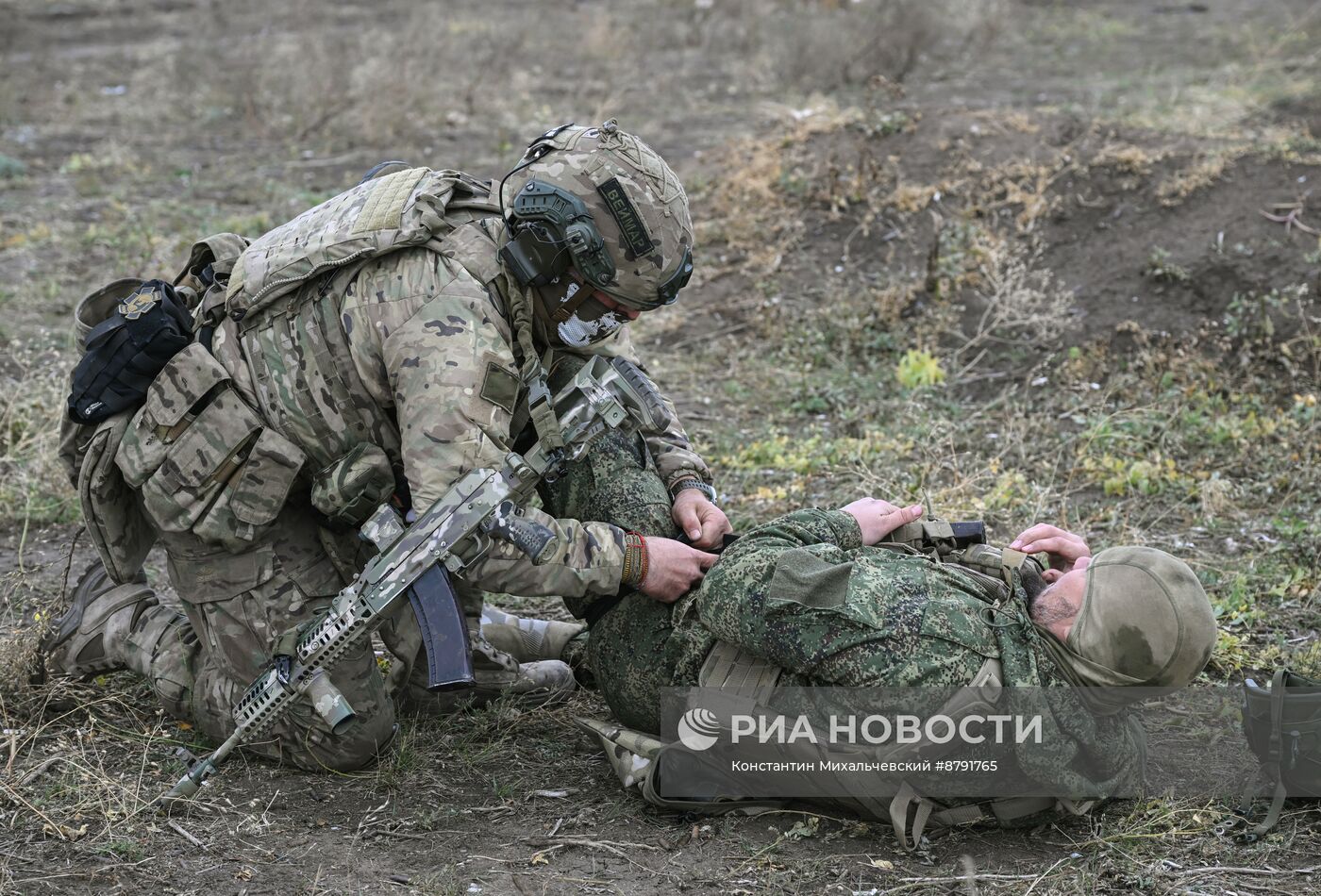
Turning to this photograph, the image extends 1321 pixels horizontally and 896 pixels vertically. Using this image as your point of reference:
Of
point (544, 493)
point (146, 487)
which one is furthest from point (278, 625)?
point (544, 493)

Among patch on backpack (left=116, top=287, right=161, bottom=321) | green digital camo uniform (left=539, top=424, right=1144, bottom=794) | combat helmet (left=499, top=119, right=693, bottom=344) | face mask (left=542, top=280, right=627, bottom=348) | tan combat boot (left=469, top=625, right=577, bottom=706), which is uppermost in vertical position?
combat helmet (left=499, top=119, right=693, bottom=344)

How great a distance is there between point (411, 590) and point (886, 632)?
4.18ft

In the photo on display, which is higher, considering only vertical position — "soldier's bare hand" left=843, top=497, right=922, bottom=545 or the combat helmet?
the combat helmet

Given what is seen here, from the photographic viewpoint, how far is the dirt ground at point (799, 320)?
3299mm

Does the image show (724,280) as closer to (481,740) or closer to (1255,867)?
(481,740)

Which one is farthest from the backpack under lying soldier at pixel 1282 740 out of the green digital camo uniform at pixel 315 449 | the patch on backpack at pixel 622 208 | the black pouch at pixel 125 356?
the black pouch at pixel 125 356

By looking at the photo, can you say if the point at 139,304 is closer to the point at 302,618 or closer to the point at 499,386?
the point at 302,618

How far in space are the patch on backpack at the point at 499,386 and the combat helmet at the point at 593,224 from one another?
0.28 metres

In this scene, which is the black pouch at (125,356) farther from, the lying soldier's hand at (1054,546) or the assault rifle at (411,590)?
the lying soldier's hand at (1054,546)

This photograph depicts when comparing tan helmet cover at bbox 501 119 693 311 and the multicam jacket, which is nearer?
the multicam jacket

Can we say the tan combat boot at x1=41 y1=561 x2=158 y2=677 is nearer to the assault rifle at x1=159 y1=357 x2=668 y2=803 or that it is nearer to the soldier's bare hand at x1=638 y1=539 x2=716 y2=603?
the assault rifle at x1=159 y1=357 x2=668 y2=803

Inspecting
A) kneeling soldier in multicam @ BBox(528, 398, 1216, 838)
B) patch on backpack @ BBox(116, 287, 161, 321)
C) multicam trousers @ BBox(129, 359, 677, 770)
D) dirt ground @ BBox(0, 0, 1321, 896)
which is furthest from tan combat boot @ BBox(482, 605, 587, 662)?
patch on backpack @ BBox(116, 287, 161, 321)

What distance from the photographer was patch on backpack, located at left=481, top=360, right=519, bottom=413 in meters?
3.34

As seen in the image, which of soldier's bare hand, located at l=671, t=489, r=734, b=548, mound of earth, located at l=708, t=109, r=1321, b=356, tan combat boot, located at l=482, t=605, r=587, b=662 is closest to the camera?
soldier's bare hand, located at l=671, t=489, r=734, b=548
